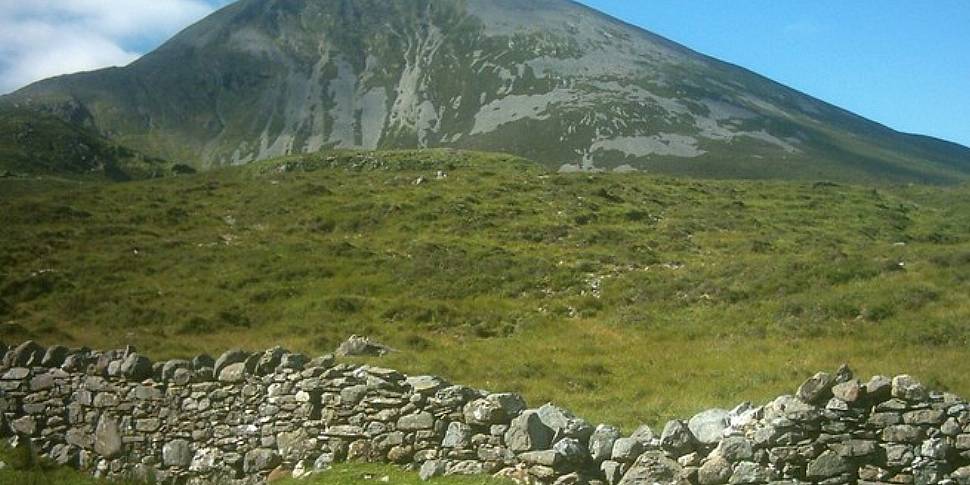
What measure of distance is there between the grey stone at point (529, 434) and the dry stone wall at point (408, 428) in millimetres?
19

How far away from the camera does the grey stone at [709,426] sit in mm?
9883

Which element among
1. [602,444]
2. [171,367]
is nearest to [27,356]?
[171,367]

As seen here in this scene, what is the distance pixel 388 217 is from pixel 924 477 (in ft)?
134

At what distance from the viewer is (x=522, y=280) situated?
114 ft

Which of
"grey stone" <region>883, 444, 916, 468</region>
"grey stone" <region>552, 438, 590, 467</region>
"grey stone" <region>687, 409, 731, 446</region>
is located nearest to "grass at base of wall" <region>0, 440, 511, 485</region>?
"grey stone" <region>552, 438, 590, 467</region>

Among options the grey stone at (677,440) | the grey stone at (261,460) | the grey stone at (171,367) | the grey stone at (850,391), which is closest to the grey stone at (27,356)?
the grey stone at (171,367)

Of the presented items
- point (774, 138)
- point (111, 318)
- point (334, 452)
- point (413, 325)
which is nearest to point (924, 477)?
point (334, 452)

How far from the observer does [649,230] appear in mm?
46562

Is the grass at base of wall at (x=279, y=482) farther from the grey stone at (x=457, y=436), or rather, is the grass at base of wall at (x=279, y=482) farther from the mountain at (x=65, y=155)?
the mountain at (x=65, y=155)

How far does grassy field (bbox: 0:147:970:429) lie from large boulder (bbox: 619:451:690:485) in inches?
192

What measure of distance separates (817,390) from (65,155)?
12197 centimetres

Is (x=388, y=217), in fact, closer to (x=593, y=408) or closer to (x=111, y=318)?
(x=111, y=318)

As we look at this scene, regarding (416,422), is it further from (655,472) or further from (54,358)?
(54,358)

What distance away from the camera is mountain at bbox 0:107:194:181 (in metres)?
105
